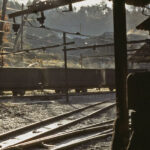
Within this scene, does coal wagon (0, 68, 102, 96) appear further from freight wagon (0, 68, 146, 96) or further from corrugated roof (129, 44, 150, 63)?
corrugated roof (129, 44, 150, 63)

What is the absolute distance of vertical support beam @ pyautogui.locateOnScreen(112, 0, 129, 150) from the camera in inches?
141

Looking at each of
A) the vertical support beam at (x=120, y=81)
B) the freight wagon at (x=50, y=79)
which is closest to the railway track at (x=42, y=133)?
the vertical support beam at (x=120, y=81)

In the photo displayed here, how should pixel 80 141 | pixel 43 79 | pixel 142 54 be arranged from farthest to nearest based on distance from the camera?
1. pixel 142 54
2. pixel 43 79
3. pixel 80 141

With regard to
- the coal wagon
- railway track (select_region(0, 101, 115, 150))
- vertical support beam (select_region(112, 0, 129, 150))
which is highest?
vertical support beam (select_region(112, 0, 129, 150))

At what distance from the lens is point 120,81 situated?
3611 mm

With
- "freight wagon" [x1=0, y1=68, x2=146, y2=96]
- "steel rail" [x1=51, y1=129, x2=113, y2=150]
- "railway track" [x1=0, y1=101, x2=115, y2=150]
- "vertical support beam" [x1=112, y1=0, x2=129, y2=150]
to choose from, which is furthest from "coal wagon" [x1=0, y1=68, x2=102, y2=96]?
"vertical support beam" [x1=112, y1=0, x2=129, y2=150]

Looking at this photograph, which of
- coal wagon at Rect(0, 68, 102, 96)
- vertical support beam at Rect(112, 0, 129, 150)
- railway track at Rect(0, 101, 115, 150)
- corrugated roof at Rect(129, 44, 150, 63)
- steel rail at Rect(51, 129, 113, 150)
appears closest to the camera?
vertical support beam at Rect(112, 0, 129, 150)

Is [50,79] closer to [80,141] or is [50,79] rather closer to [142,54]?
[142,54]

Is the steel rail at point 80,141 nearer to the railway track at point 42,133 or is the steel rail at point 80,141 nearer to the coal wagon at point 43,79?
the railway track at point 42,133

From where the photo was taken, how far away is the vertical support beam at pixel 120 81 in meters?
3.59

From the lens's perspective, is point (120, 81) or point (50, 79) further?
point (50, 79)

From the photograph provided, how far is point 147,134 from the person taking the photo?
2816 millimetres

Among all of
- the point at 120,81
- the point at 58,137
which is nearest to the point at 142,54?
the point at 58,137

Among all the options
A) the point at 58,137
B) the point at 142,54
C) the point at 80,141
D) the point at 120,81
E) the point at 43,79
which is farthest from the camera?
the point at 142,54
